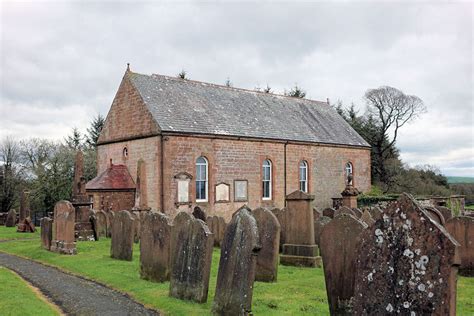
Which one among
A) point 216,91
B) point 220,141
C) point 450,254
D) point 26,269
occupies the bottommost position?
point 26,269

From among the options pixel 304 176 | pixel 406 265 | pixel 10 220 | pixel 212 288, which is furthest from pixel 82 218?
pixel 406 265

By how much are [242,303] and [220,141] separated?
19.7 metres

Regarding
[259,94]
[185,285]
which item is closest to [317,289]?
[185,285]

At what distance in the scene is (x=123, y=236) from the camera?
14195mm

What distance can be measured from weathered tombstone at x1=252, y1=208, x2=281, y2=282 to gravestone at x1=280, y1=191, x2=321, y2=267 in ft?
7.14

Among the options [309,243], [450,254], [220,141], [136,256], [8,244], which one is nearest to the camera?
[450,254]

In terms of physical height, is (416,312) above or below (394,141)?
below

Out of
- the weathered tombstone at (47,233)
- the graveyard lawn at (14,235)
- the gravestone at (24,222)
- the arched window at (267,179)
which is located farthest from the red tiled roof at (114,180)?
the arched window at (267,179)

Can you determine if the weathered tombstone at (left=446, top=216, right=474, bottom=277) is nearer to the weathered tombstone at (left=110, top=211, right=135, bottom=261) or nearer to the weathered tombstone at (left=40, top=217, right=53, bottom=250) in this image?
the weathered tombstone at (left=110, top=211, right=135, bottom=261)

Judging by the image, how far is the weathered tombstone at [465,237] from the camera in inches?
443

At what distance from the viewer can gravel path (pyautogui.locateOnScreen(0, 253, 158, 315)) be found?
351 inches

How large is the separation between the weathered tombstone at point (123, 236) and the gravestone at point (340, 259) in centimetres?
739

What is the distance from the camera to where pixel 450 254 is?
14.0 ft

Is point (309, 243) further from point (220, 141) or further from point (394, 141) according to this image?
point (394, 141)
